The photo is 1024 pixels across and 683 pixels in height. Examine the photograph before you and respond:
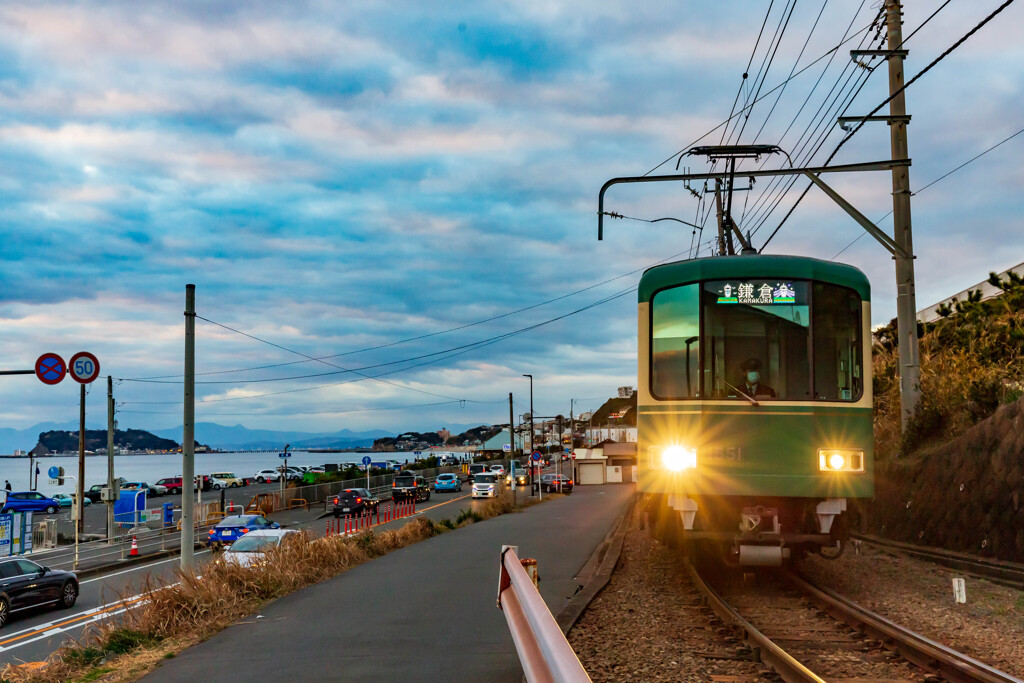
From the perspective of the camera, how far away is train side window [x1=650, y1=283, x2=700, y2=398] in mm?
10398

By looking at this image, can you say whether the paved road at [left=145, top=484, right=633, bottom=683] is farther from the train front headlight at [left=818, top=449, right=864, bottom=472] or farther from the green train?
the train front headlight at [left=818, top=449, right=864, bottom=472]

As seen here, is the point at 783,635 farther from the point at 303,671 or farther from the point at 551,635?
the point at 551,635

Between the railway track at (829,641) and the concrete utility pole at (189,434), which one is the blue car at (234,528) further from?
the railway track at (829,641)

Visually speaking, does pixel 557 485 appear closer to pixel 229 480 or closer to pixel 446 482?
pixel 446 482

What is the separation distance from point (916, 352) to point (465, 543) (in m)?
12.0

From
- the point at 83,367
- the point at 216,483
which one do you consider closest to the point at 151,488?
the point at 216,483

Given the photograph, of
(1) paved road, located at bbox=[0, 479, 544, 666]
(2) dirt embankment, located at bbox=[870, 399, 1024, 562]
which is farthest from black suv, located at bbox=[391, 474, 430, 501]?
(2) dirt embankment, located at bbox=[870, 399, 1024, 562]

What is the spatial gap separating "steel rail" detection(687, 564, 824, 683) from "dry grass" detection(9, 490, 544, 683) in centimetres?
589

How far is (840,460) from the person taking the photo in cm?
1011

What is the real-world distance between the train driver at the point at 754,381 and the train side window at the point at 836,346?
57 centimetres

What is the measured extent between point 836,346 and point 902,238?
30.8ft

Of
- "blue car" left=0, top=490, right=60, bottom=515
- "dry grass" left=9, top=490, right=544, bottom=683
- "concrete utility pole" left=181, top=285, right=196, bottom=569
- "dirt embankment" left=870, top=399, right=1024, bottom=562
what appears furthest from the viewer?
"blue car" left=0, top=490, right=60, bottom=515

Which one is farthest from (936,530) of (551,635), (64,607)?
(64,607)

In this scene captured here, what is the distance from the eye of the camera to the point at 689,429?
10.2 m
